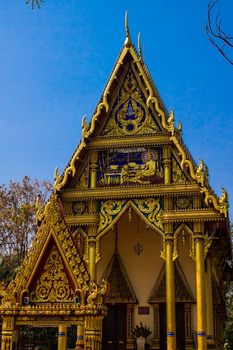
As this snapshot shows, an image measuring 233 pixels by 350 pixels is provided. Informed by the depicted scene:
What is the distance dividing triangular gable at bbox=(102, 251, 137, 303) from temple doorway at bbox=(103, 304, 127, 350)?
0.32m

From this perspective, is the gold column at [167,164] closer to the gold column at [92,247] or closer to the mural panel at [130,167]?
the mural panel at [130,167]

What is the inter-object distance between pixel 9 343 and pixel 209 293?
9.24m

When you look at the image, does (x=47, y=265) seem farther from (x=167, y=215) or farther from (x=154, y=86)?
(x=154, y=86)

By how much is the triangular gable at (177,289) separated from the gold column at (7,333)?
8843mm

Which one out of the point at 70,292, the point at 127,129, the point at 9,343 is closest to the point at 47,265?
the point at 70,292

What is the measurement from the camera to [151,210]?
575 inches

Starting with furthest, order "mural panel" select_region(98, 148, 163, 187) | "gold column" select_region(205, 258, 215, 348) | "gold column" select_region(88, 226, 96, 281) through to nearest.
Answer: "mural panel" select_region(98, 148, 163, 187) < "gold column" select_region(88, 226, 96, 281) < "gold column" select_region(205, 258, 215, 348)

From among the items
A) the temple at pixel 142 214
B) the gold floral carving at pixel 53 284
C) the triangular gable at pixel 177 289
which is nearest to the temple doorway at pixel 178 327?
the temple at pixel 142 214

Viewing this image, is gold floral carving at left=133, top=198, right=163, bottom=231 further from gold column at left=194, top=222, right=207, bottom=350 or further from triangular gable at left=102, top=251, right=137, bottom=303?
triangular gable at left=102, top=251, right=137, bottom=303

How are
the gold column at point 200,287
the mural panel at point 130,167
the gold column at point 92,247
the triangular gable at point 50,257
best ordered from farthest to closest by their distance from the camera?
the mural panel at point 130,167, the gold column at point 92,247, the gold column at point 200,287, the triangular gable at point 50,257

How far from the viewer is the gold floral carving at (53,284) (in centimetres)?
775

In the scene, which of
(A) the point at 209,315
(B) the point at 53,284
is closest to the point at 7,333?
(B) the point at 53,284

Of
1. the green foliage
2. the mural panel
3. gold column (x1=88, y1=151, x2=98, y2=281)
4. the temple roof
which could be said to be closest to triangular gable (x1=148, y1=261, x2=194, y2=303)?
the green foliage

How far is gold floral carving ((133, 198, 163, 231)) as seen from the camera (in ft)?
47.6
